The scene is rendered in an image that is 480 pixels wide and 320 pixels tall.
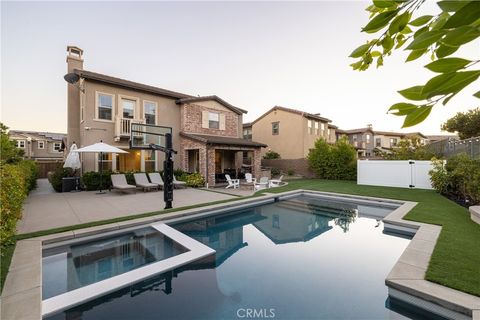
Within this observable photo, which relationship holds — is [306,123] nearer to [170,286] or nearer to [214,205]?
[214,205]

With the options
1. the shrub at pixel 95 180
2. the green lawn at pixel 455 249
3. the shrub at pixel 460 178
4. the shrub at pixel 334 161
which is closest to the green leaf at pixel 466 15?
the green lawn at pixel 455 249

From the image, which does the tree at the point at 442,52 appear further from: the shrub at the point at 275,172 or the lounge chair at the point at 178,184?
the shrub at the point at 275,172

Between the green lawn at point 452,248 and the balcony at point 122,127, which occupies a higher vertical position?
the balcony at point 122,127

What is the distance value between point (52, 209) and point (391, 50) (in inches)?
447

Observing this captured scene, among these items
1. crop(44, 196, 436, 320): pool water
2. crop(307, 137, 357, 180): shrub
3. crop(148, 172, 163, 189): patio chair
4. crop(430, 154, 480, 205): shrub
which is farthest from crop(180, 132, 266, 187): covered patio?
crop(430, 154, 480, 205): shrub

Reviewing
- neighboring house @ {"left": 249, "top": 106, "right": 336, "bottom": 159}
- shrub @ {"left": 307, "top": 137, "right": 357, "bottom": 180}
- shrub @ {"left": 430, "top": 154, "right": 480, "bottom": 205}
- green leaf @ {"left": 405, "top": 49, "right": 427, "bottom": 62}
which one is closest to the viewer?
green leaf @ {"left": 405, "top": 49, "right": 427, "bottom": 62}

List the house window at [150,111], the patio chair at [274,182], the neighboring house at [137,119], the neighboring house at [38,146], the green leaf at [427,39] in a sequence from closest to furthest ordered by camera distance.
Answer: the green leaf at [427,39] → the neighboring house at [137,119] → the patio chair at [274,182] → the house window at [150,111] → the neighboring house at [38,146]

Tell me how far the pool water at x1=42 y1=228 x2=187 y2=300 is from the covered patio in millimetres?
9093

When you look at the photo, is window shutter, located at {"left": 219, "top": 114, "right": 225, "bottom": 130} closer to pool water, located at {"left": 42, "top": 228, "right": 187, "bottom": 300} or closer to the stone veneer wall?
the stone veneer wall

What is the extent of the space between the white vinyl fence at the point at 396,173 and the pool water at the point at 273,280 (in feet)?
30.0

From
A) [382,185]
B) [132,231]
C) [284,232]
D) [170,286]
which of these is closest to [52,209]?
[132,231]

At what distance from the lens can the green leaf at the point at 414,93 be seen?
73 centimetres

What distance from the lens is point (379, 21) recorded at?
35.7 inches

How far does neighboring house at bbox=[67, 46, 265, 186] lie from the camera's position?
13.9 metres
